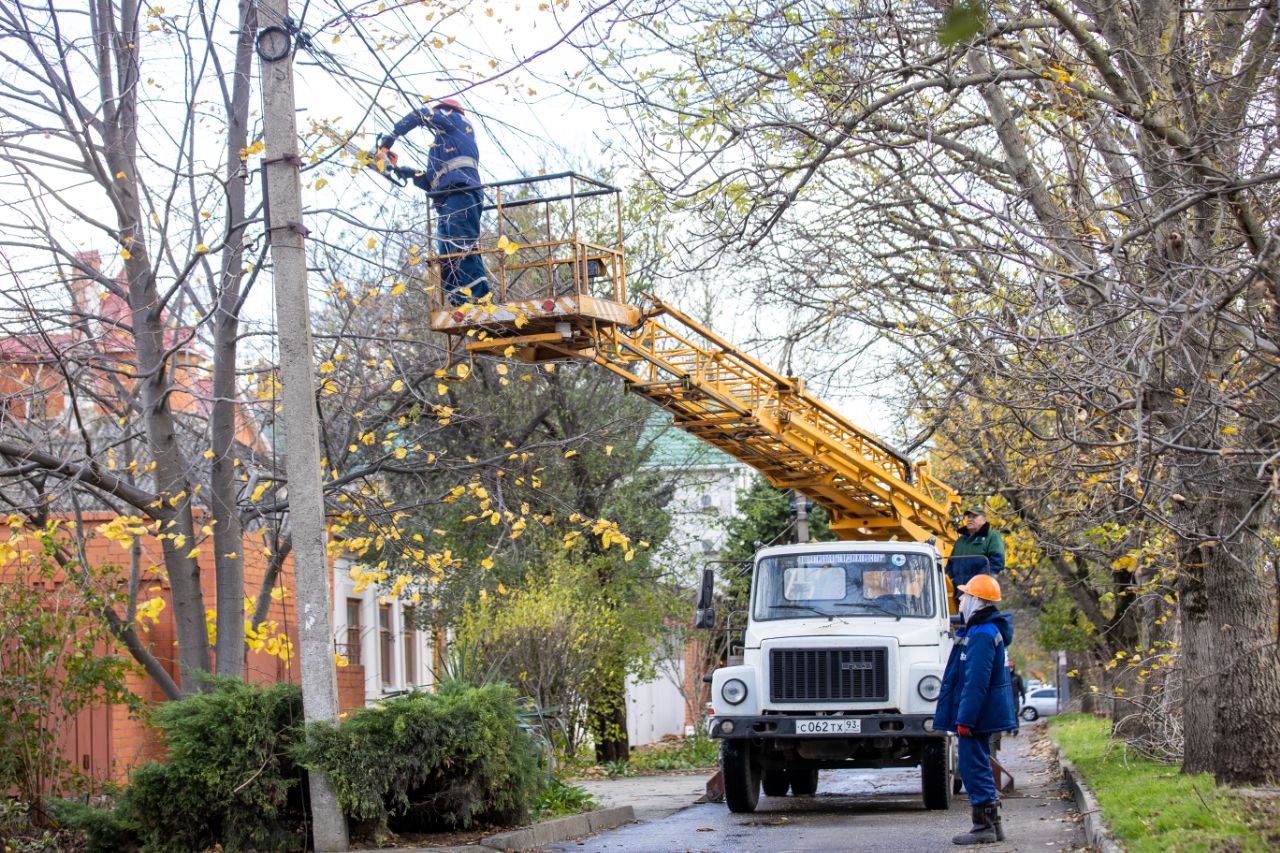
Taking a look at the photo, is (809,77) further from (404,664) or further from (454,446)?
(404,664)

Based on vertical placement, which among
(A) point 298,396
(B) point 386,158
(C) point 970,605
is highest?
(B) point 386,158

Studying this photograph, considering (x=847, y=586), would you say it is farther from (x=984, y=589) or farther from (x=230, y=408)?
(x=230, y=408)

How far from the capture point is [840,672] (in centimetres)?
1325

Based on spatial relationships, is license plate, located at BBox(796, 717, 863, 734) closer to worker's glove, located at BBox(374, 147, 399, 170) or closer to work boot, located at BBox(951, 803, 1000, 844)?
work boot, located at BBox(951, 803, 1000, 844)

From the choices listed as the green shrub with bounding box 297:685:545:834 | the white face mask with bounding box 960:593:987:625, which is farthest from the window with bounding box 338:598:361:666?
the white face mask with bounding box 960:593:987:625

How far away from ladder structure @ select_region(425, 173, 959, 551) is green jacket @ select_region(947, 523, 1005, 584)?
112 cm

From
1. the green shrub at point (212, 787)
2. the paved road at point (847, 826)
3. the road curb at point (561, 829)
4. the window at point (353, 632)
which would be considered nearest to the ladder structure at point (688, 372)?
the paved road at point (847, 826)

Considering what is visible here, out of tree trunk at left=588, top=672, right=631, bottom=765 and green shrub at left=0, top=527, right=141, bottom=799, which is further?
tree trunk at left=588, top=672, right=631, bottom=765

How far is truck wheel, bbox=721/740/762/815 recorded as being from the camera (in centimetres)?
1340

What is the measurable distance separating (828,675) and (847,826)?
155 cm

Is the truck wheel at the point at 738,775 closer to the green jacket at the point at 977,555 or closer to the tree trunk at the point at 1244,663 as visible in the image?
the green jacket at the point at 977,555

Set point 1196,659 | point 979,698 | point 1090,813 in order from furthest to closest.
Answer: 1. point 1196,659
2. point 1090,813
3. point 979,698

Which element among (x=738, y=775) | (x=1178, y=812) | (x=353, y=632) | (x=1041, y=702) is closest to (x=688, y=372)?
(x=738, y=775)

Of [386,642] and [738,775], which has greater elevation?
[386,642]
